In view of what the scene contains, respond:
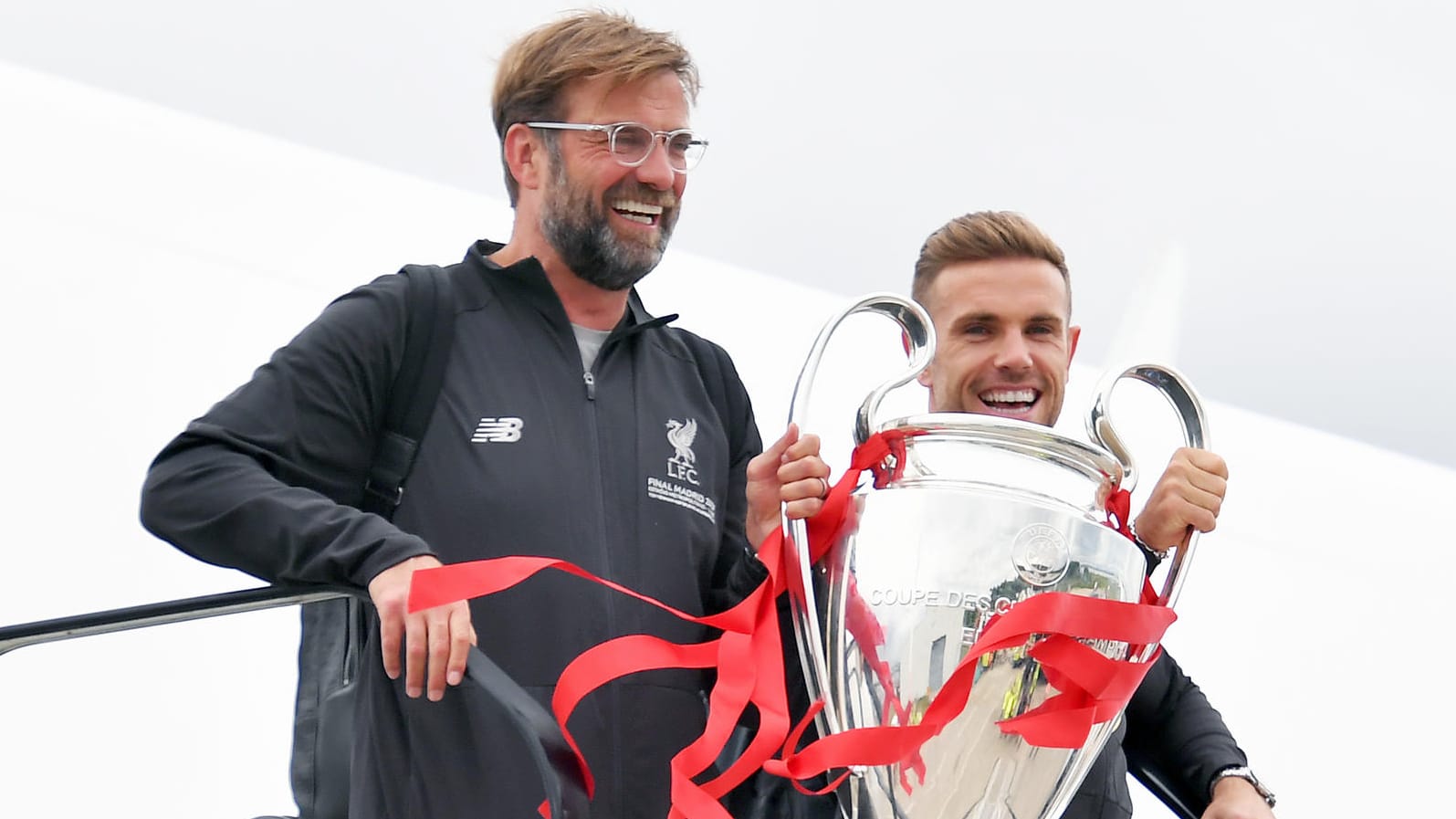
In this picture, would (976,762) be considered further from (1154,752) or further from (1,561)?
(1,561)

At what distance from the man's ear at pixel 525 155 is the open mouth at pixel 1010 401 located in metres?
0.54

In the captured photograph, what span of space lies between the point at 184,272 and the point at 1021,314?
2.25m

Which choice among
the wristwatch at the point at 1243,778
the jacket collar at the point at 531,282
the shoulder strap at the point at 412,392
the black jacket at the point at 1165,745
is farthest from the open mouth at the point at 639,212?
the wristwatch at the point at 1243,778

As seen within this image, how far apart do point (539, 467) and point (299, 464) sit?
218 mm

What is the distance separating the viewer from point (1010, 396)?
5.44ft

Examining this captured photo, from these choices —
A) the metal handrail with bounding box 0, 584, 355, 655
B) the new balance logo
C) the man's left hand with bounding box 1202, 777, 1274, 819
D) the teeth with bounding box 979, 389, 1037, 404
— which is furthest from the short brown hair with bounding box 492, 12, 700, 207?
the man's left hand with bounding box 1202, 777, 1274, 819

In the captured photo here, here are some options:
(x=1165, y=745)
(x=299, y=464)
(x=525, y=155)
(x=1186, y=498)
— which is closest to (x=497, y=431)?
(x=299, y=464)

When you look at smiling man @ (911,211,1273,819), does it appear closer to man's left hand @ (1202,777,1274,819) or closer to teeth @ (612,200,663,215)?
man's left hand @ (1202,777,1274,819)

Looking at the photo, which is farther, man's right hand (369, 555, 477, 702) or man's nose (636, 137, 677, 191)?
man's nose (636, 137, 677, 191)

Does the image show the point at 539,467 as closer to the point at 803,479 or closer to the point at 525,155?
the point at 803,479

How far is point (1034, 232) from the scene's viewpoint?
178cm

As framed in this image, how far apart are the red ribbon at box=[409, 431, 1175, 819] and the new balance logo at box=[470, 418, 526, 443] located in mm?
209

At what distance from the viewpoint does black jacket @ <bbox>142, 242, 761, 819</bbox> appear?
4.55 feet

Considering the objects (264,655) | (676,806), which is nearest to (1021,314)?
(676,806)
